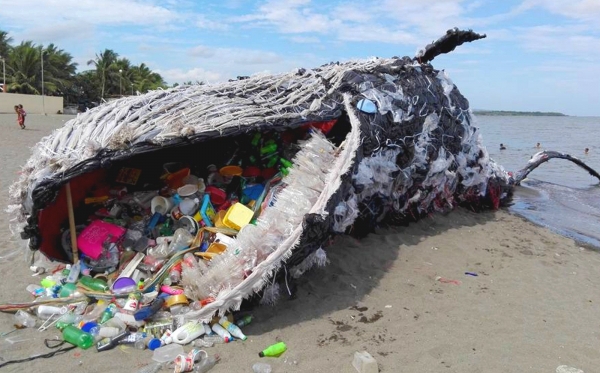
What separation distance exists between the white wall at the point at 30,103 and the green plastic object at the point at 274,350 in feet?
125

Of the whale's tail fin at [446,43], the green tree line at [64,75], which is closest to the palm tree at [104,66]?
the green tree line at [64,75]

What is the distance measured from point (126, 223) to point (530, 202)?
334 inches

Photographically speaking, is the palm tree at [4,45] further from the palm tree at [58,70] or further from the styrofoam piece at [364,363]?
the styrofoam piece at [364,363]

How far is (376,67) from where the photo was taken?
5.67 m

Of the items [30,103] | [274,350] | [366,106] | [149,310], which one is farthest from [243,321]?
[30,103]

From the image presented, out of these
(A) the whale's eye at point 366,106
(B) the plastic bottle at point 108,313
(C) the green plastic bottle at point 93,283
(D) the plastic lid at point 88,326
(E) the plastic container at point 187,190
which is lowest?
(D) the plastic lid at point 88,326

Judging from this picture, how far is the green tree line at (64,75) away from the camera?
132 ft

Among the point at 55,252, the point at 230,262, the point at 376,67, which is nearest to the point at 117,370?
the point at 230,262

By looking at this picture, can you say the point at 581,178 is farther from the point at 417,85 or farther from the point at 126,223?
the point at 126,223

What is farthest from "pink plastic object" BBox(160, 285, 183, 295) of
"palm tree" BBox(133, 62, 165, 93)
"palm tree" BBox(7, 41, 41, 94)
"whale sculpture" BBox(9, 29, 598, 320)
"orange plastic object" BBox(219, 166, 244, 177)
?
"palm tree" BBox(133, 62, 165, 93)

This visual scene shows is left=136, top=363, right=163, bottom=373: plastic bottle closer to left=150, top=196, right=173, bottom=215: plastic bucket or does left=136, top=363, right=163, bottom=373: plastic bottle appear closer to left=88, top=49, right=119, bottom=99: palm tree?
left=150, top=196, right=173, bottom=215: plastic bucket

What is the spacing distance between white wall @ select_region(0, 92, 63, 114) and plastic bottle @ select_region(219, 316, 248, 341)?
124 ft

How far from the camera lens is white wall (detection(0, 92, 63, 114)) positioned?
35.2 metres

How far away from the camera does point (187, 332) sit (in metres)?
3.41
